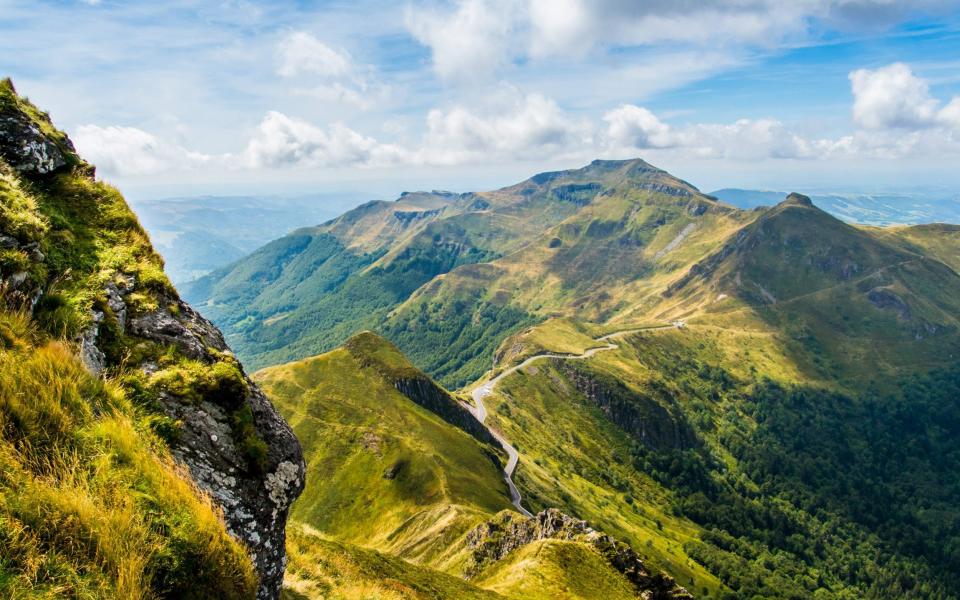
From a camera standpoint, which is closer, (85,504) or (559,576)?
(85,504)

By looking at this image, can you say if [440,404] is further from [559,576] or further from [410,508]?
[559,576]

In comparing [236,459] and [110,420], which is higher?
[110,420]

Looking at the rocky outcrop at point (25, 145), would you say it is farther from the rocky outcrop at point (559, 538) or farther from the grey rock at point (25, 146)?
the rocky outcrop at point (559, 538)

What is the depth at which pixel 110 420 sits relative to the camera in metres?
8.98

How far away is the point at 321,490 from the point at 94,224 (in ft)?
434

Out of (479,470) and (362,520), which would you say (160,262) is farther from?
(479,470)

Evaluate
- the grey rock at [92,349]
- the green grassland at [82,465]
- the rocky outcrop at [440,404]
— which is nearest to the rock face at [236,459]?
the green grassland at [82,465]

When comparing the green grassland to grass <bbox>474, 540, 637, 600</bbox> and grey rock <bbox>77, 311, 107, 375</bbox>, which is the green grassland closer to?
grey rock <bbox>77, 311, 107, 375</bbox>

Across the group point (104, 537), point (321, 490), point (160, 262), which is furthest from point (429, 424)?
point (104, 537)

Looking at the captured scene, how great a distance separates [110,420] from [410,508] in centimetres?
11451

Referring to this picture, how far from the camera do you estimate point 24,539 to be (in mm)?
6145

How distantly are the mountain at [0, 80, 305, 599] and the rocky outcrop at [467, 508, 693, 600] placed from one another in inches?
1952

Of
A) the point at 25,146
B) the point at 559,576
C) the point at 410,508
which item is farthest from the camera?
the point at 410,508

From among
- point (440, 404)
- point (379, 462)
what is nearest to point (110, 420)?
point (379, 462)
